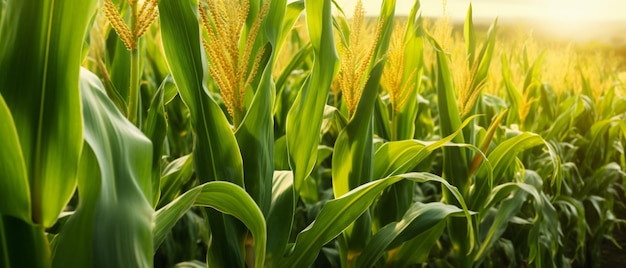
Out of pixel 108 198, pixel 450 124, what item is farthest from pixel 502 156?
pixel 108 198

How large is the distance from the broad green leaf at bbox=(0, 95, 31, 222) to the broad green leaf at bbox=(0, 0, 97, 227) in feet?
0.10

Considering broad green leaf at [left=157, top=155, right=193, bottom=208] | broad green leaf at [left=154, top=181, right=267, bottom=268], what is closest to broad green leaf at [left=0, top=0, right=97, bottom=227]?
broad green leaf at [left=154, top=181, right=267, bottom=268]

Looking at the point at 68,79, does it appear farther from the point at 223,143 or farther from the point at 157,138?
the point at 157,138

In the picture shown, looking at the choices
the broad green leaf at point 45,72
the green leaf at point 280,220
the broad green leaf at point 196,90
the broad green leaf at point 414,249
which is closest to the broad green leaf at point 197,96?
the broad green leaf at point 196,90

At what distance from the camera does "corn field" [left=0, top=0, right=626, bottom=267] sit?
63 cm

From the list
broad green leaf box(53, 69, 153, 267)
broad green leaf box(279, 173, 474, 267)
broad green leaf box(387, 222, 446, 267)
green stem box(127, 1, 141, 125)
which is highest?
green stem box(127, 1, 141, 125)

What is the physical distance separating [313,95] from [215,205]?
30cm

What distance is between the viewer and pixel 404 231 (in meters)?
1.22

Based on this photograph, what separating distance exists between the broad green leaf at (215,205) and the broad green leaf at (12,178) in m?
0.19

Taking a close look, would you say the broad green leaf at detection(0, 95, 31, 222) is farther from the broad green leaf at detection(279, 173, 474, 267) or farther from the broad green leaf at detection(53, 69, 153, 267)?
the broad green leaf at detection(279, 173, 474, 267)

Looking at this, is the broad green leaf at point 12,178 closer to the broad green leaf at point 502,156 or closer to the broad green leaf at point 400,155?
the broad green leaf at point 400,155

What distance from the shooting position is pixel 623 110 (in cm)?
325

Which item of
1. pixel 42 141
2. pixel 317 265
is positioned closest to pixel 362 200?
pixel 42 141

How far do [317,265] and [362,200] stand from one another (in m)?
0.66
